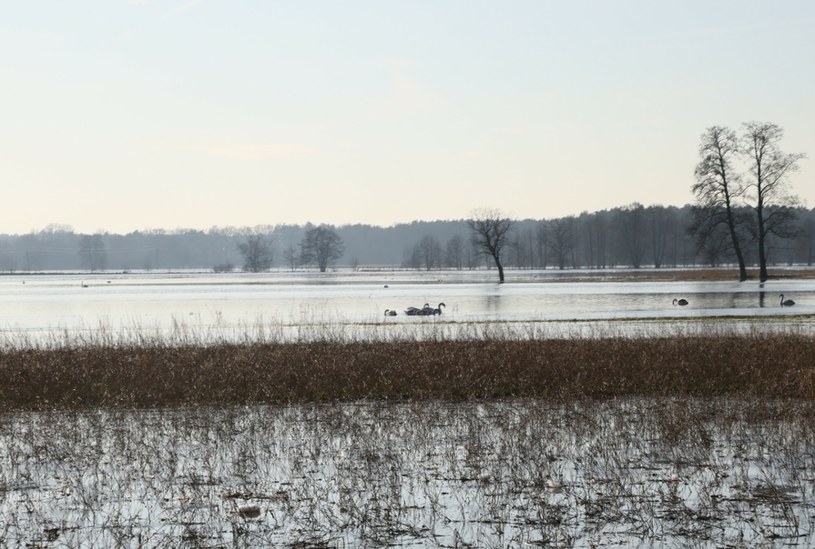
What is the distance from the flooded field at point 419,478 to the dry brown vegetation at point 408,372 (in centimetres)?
228

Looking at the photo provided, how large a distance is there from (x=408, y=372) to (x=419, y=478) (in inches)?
345

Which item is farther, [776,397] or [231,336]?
[231,336]

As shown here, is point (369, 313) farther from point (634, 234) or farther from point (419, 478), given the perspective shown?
point (634, 234)

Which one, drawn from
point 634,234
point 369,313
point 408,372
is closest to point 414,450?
point 408,372

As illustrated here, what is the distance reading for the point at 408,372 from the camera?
1859 cm

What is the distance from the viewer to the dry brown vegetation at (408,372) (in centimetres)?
1662

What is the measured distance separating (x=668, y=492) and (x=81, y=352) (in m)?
17.8

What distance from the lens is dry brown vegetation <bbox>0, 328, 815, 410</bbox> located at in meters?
16.6

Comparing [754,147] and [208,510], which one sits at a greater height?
[754,147]

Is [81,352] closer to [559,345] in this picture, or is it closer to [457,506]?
[559,345]

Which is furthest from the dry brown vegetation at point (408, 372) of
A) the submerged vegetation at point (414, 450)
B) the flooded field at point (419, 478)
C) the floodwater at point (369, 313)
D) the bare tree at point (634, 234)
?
the bare tree at point (634, 234)

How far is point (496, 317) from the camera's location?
→ 39.6 meters

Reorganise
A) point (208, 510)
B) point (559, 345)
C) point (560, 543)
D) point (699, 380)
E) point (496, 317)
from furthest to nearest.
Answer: point (496, 317) → point (559, 345) → point (699, 380) → point (208, 510) → point (560, 543)

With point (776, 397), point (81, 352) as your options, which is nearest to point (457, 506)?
point (776, 397)
